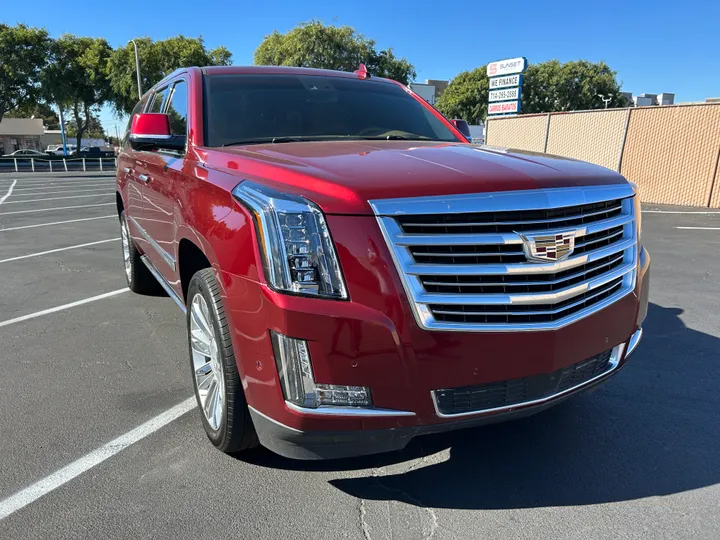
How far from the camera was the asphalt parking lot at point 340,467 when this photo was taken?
2.25 meters

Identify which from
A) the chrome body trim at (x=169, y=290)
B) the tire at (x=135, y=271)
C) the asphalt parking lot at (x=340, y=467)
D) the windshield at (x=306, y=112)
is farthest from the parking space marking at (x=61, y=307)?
the windshield at (x=306, y=112)

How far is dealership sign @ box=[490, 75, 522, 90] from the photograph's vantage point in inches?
869

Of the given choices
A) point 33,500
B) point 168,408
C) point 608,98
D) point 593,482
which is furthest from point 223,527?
point 608,98

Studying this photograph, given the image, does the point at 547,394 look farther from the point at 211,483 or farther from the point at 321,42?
the point at 321,42

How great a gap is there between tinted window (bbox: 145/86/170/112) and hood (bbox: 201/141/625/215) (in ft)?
5.69

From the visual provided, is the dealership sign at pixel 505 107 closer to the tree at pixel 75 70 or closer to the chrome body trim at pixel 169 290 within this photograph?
the chrome body trim at pixel 169 290

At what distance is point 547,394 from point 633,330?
2.36 ft

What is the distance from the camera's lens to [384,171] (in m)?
2.21

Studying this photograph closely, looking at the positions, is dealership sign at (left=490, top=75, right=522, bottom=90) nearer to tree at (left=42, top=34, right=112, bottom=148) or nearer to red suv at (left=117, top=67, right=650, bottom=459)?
red suv at (left=117, top=67, right=650, bottom=459)

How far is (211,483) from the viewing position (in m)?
2.51

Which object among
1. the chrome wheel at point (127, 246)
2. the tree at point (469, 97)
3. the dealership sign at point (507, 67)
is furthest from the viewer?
the tree at point (469, 97)

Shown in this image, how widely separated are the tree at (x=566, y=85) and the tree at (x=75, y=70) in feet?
118

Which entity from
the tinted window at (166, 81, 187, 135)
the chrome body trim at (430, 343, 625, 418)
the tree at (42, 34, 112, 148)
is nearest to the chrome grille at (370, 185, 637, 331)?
the chrome body trim at (430, 343, 625, 418)

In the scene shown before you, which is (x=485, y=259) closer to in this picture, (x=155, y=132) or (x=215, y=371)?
(x=215, y=371)
